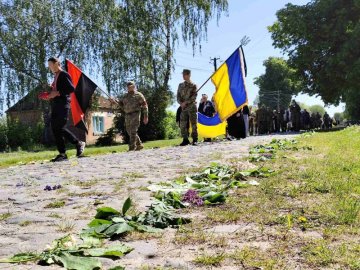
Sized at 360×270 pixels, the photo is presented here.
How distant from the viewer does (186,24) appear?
31609 mm

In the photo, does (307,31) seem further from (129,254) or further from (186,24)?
(129,254)

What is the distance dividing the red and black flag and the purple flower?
24.4ft

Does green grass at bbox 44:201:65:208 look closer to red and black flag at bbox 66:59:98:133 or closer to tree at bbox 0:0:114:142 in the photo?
red and black flag at bbox 66:59:98:133

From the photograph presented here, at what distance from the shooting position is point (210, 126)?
16625 millimetres

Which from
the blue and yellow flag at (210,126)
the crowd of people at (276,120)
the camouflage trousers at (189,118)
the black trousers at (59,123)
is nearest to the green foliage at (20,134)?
the crowd of people at (276,120)

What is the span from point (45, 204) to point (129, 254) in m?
1.90

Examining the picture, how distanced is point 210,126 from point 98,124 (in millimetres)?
34261

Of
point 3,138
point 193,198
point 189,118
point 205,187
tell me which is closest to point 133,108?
point 189,118

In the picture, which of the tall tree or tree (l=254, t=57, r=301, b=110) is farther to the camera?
tree (l=254, t=57, r=301, b=110)

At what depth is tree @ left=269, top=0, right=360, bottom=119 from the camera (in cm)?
2895

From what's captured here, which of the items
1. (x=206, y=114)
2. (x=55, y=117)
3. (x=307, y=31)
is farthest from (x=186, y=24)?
(x=55, y=117)

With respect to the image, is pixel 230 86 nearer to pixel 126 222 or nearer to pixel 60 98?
pixel 60 98

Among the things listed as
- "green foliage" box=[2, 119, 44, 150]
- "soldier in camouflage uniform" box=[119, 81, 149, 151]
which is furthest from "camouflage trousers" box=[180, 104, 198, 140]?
"green foliage" box=[2, 119, 44, 150]

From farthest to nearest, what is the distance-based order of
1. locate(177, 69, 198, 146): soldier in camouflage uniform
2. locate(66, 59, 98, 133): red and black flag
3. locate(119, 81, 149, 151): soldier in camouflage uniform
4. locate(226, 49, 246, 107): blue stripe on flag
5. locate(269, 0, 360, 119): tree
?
locate(269, 0, 360, 119): tree < locate(226, 49, 246, 107): blue stripe on flag < locate(177, 69, 198, 146): soldier in camouflage uniform < locate(119, 81, 149, 151): soldier in camouflage uniform < locate(66, 59, 98, 133): red and black flag
